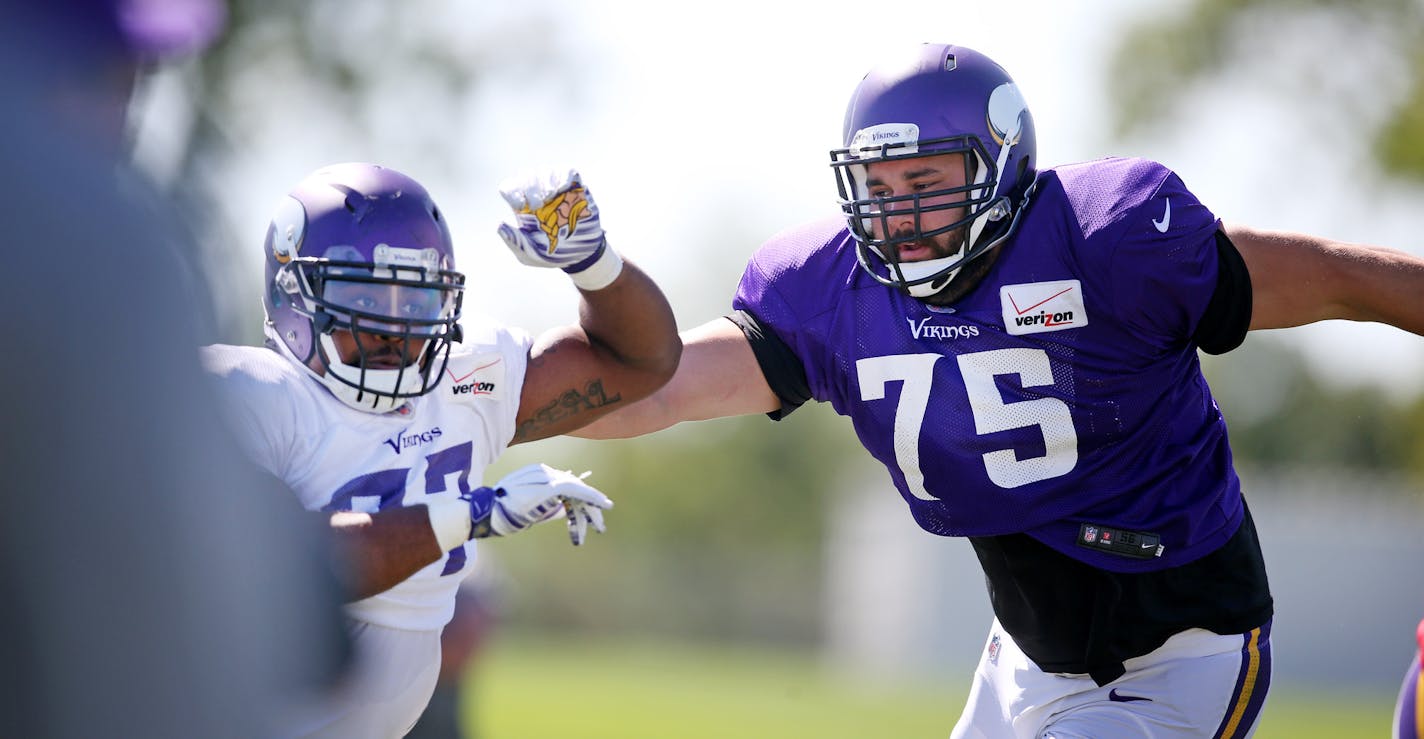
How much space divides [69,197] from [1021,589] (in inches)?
114

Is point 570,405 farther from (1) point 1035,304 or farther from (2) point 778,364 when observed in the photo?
(1) point 1035,304

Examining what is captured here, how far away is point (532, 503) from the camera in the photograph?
3.08 meters

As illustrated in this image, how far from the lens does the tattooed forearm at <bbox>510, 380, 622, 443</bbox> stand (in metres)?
3.61

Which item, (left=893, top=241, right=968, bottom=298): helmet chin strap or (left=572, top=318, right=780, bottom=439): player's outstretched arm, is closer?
(left=893, top=241, right=968, bottom=298): helmet chin strap

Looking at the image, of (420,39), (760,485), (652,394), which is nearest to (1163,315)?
(652,394)

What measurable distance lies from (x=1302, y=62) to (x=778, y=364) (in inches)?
989

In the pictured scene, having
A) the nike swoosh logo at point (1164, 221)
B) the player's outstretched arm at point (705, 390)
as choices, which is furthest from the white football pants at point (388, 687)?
the nike swoosh logo at point (1164, 221)

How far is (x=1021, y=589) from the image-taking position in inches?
149

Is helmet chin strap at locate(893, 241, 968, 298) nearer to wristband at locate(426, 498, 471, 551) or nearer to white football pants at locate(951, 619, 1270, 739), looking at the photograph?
white football pants at locate(951, 619, 1270, 739)

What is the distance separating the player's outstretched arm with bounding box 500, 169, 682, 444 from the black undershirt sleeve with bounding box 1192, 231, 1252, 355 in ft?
4.17

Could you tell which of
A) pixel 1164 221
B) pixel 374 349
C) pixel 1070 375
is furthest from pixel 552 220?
pixel 1164 221

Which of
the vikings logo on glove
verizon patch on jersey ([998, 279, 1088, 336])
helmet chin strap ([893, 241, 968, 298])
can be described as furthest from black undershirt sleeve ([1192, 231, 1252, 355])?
the vikings logo on glove

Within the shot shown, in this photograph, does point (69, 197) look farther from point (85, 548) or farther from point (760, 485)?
point (760, 485)

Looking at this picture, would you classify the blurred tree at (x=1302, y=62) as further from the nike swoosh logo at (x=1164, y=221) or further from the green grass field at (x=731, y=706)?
the nike swoosh logo at (x=1164, y=221)
